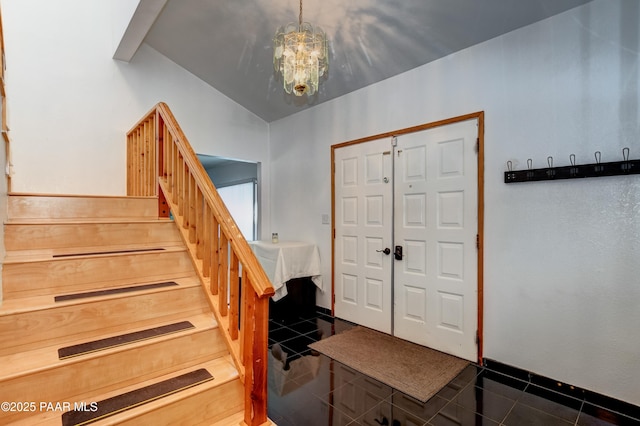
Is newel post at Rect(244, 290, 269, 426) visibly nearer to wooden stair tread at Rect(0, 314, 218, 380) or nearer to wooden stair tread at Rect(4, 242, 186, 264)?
wooden stair tread at Rect(0, 314, 218, 380)

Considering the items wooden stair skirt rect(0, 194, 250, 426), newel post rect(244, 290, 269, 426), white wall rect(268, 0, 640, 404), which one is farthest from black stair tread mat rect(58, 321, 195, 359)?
white wall rect(268, 0, 640, 404)

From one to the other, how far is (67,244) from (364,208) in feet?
9.04

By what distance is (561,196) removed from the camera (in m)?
2.42

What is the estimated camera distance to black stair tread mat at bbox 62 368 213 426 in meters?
1.43

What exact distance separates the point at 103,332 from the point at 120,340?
155mm

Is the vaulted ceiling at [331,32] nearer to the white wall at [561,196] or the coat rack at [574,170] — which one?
the white wall at [561,196]

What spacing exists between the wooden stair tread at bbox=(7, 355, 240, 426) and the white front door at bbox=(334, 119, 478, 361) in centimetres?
203

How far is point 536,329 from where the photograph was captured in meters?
2.53

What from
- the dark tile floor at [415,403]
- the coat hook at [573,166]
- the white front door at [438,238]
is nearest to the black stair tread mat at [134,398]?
the dark tile floor at [415,403]

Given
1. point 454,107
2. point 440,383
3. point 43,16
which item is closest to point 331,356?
point 440,383

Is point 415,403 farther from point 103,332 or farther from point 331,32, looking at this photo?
point 331,32

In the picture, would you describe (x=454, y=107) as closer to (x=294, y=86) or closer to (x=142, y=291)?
(x=294, y=86)

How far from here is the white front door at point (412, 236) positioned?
2932mm

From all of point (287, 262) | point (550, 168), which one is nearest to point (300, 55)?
point (550, 168)
